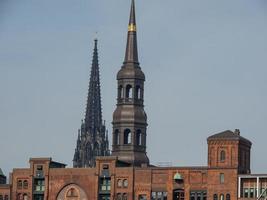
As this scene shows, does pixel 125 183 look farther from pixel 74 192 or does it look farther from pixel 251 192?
pixel 251 192

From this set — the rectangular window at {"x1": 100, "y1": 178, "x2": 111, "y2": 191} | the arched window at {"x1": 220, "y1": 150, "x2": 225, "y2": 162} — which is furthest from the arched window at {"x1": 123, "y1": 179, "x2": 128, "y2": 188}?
the arched window at {"x1": 220, "y1": 150, "x2": 225, "y2": 162}

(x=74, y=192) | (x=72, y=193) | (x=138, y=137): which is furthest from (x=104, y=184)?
(x=138, y=137)

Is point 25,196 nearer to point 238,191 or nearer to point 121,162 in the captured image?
point 121,162

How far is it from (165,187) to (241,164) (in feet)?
35.1

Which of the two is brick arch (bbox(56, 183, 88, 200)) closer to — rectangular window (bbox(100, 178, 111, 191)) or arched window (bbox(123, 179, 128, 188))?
rectangular window (bbox(100, 178, 111, 191))

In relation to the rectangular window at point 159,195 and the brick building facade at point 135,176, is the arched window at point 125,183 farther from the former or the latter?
the rectangular window at point 159,195

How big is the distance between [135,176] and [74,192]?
9895 millimetres

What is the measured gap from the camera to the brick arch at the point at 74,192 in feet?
629

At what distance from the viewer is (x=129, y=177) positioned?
188 m

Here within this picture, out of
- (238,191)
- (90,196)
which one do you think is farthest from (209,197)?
(90,196)

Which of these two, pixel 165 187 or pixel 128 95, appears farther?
pixel 128 95

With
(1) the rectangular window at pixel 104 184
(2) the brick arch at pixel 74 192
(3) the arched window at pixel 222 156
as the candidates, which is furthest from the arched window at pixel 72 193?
(3) the arched window at pixel 222 156

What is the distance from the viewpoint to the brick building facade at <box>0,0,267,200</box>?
182875mm

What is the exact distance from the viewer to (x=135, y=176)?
615 ft
